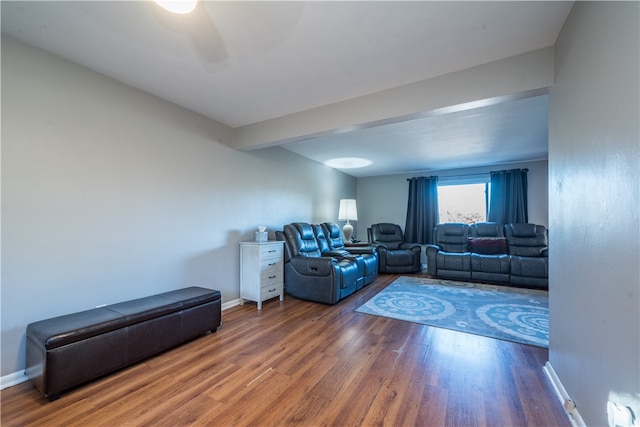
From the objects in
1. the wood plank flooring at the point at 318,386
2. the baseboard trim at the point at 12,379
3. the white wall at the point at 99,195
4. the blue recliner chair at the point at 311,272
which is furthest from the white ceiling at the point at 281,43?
the baseboard trim at the point at 12,379

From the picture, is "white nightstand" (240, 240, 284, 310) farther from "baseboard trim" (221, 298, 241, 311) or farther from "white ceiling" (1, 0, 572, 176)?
"white ceiling" (1, 0, 572, 176)

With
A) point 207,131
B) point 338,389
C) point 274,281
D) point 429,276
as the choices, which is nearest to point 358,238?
point 429,276

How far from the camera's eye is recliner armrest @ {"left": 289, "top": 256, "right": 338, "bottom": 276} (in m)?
3.43

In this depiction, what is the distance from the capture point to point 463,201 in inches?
228

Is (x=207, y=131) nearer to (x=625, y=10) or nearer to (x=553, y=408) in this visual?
(x=625, y=10)

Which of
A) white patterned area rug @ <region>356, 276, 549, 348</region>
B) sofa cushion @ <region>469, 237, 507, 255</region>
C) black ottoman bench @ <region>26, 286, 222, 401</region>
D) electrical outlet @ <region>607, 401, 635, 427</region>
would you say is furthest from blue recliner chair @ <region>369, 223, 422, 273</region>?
electrical outlet @ <region>607, 401, 635, 427</region>

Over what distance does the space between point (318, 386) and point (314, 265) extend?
1.84 metres

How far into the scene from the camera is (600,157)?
1.17m

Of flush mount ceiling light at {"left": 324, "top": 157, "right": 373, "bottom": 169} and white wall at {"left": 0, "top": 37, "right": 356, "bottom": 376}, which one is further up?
flush mount ceiling light at {"left": 324, "top": 157, "right": 373, "bottom": 169}

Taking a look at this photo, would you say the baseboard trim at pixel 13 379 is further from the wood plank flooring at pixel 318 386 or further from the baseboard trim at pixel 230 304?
the baseboard trim at pixel 230 304

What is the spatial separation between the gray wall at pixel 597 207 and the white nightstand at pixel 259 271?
2836 mm

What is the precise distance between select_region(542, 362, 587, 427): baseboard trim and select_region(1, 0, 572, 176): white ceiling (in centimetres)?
208

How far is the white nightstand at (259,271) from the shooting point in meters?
3.33

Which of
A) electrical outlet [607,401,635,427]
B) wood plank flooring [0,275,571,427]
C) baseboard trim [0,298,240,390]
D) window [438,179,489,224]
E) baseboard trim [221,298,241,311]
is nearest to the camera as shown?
electrical outlet [607,401,635,427]
